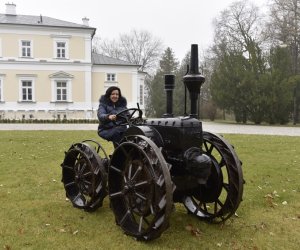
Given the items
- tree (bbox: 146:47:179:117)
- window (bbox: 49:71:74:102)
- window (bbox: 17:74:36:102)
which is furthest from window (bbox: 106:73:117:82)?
tree (bbox: 146:47:179:117)

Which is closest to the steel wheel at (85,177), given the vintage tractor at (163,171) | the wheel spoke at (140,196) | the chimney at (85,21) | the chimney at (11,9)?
the vintage tractor at (163,171)

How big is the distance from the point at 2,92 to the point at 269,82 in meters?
22.8

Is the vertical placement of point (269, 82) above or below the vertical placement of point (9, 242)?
above

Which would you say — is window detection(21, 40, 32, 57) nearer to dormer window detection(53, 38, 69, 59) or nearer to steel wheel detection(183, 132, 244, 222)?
dormer window detection(53, 38, 69, 59)

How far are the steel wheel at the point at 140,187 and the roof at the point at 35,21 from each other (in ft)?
99.6

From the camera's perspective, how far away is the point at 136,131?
13.7 feet

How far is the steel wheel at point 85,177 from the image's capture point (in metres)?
4.60

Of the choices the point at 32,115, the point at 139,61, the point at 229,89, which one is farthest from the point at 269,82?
the point at 139,61

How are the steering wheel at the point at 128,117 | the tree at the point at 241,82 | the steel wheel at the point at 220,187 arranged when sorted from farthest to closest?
1. the tree at the point at 241,82
2. the steering wheel at the point at 128,117
3. the steel wheel at the point at 220,187

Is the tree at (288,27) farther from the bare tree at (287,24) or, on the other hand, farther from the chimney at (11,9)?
the chimney at (11,9)

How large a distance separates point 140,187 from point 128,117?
1.19 m

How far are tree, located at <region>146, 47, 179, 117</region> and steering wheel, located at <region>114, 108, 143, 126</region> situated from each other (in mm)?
41018

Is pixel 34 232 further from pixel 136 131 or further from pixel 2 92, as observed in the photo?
pixel 2 92

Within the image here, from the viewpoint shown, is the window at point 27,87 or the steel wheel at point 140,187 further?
the window at point 27,87
